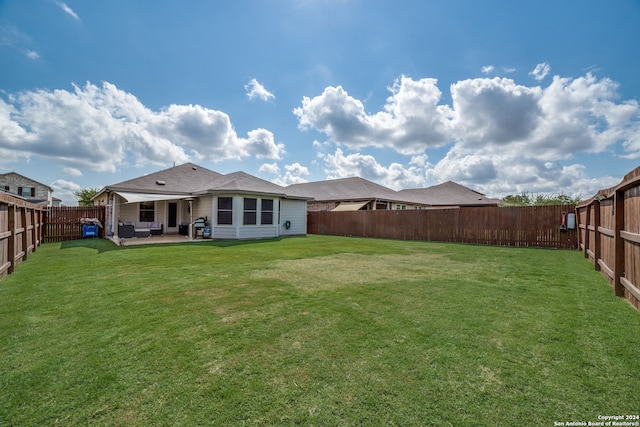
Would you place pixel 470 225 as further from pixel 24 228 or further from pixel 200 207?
pixel 24 228

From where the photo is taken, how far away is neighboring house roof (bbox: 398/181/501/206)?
31391 mm

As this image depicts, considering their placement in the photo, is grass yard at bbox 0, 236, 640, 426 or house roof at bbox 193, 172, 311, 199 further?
house roof at bbox 193, 172, 311, 199

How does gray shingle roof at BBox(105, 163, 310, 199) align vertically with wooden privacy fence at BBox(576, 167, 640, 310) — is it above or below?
above

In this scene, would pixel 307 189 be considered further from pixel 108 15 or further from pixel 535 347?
pixel 535 347

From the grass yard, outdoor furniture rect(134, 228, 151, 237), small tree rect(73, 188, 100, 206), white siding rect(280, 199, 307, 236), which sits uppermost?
small tree rect(73, 188, 100, 206)

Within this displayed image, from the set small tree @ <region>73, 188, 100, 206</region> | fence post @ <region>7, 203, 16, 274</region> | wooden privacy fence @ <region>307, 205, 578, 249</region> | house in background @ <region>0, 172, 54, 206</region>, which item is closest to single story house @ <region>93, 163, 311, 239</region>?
wooden privacy fence @ <region>307, 205, 578, 249</region>

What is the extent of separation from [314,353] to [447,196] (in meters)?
35.4

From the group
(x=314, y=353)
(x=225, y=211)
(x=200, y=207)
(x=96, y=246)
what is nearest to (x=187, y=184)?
(x=200, y=207)

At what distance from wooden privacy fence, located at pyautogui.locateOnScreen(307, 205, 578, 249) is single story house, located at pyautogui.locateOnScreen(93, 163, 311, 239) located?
4186 mm

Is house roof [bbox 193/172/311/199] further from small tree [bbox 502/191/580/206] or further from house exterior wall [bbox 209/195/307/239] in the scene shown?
small tree [bbox 502/191/580/206]

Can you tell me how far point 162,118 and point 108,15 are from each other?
699 centimetres

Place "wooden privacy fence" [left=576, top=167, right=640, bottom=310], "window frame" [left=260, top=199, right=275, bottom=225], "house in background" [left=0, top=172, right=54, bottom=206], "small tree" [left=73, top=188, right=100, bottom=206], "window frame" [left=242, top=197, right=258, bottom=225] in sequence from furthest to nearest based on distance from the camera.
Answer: "small tree" [left=73, top=188, right=100, bottom=206]
"house in background" [left=0, top=172, right=54, bottom=206]
"window frame" [left=260, top=199, right=275, bottom=225]
"window frame" [left=242, top=197, right=258, bottom=225]
"wooden privacy fence" [left=576, top=167, right=640, bottom=310]

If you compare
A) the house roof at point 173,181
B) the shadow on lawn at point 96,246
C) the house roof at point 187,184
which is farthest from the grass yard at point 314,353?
the house roof at point 173,181

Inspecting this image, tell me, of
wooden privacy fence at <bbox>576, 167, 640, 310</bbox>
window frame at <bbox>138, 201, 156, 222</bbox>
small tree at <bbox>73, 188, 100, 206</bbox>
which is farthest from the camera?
small tree at <bbox>73, 188, 100, 206</bbox>
